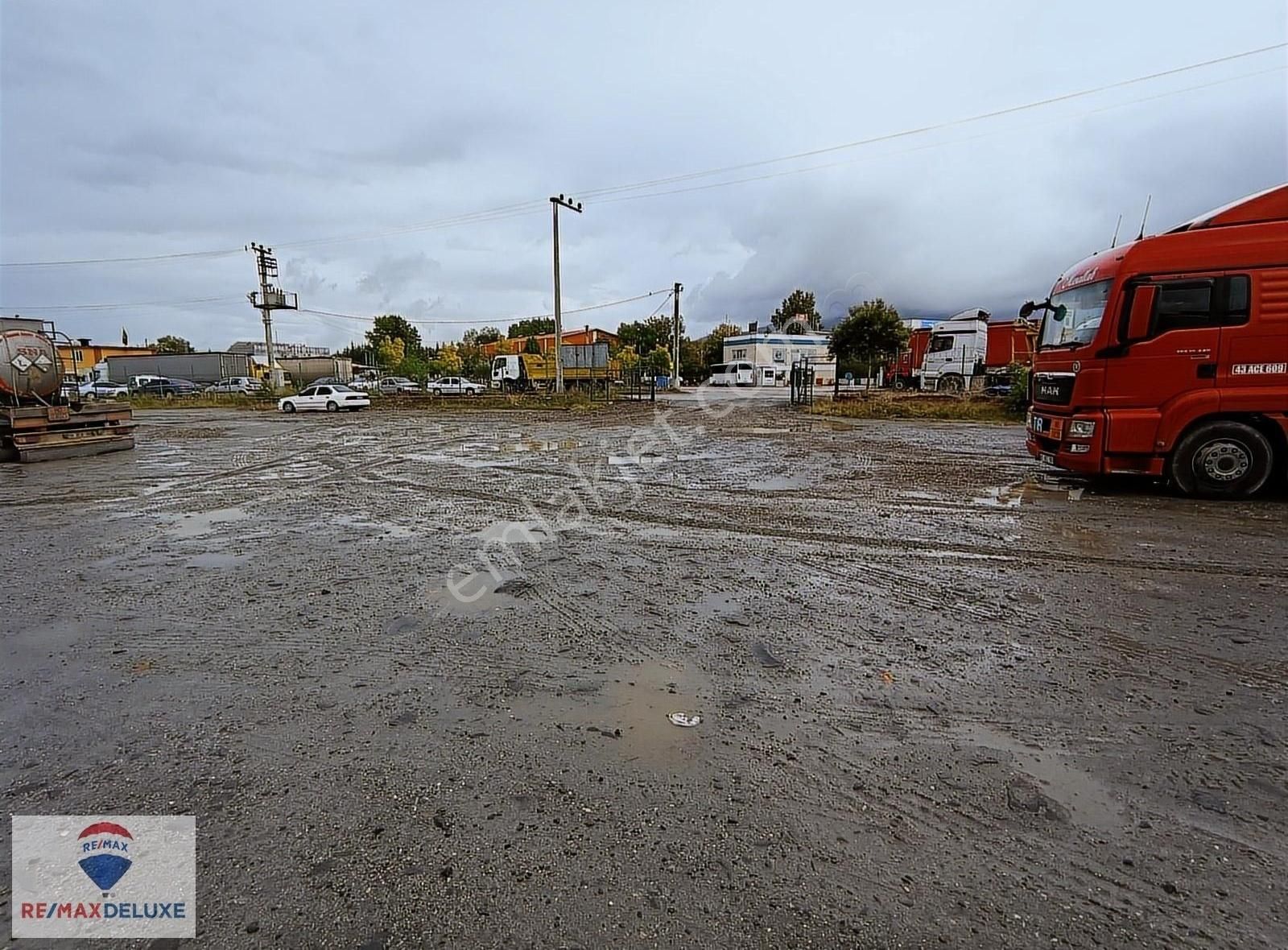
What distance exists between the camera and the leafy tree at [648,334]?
89.4 metres

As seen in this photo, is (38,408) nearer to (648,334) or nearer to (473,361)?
(473,361)

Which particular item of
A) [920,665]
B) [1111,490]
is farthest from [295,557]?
[1111,490]

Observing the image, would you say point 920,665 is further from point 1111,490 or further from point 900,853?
point 1111,490

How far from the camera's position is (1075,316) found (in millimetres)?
9125

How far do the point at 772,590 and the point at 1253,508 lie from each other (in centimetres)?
674

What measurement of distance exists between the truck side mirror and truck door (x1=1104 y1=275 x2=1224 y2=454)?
1.9 inches

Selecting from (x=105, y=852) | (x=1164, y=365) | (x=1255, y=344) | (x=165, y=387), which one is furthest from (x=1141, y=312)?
(x=165, y=387)

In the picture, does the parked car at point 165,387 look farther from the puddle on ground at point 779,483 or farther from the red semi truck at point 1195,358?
the red semi truck at point 1195,358

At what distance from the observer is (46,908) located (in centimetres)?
212

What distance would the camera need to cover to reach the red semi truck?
7734 mm

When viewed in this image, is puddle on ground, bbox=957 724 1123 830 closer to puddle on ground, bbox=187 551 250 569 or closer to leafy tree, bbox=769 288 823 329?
puddle on ground, bbox=187 551 250 569

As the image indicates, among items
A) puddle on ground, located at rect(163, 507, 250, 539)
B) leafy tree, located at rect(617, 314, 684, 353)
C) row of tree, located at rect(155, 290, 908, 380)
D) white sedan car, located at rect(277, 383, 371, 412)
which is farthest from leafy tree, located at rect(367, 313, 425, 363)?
puddle on ground, located at rect(163, 507, 250, 539)

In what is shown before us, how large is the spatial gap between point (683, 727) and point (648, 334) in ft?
301

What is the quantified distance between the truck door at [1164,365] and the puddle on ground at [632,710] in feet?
25.5
